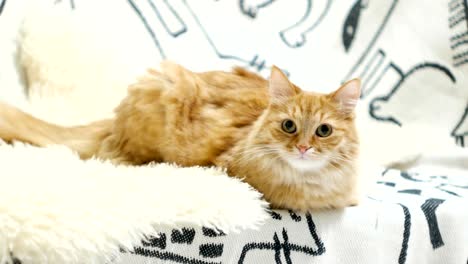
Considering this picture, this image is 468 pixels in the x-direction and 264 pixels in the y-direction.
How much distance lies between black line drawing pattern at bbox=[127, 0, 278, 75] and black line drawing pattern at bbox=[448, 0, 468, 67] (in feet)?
2.48

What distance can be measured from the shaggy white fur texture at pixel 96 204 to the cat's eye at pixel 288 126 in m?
0.16

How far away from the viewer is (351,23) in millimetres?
2213

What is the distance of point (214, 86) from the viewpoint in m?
1.56

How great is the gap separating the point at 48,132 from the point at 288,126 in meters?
0.66

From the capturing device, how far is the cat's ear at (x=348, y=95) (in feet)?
4.17

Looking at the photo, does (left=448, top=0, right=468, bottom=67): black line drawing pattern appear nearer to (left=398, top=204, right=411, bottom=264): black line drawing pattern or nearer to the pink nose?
(left=398, top=204, right=411, bottom=264): black line drawing pattern

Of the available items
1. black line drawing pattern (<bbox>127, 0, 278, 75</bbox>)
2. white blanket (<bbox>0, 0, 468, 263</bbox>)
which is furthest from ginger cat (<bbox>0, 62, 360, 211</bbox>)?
black line drawing pattern (<bbox>127, 0, 278, 75</bbox>)

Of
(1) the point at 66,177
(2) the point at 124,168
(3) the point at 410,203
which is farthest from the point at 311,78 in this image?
(1) the point at 66,177

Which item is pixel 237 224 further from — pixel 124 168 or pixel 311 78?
pixel 311 78

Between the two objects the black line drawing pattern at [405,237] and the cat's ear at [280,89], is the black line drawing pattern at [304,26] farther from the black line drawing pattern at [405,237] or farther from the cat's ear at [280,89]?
the black line drawing pattern at [405,237]

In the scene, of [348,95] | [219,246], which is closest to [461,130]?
[348,95]

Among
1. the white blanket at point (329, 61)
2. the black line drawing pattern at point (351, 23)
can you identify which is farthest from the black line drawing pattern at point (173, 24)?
the black line drawing pattern at point (351, 23)

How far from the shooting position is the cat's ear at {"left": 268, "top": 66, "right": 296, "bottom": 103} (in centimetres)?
130

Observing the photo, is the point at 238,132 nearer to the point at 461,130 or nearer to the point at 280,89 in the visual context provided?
the point at 280,89
